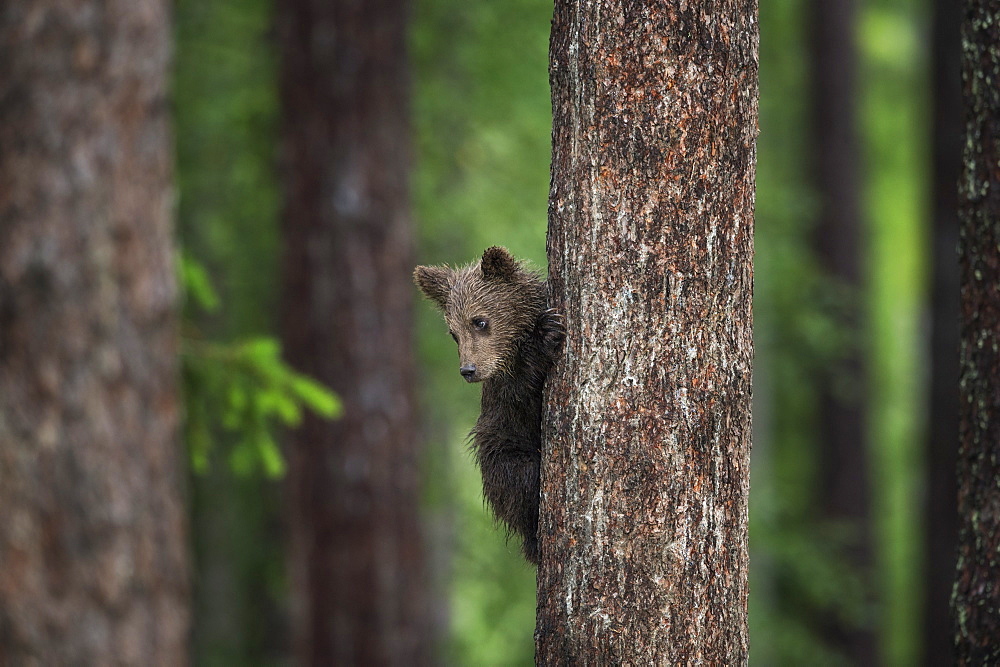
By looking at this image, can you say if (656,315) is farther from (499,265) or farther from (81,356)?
(81,356)

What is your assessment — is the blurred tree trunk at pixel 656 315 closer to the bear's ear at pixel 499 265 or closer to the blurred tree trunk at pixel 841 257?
the bear's ear at pixel 499 265

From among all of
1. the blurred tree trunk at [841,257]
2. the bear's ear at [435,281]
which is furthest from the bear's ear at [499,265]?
the blurred tree trunk at [841,257]

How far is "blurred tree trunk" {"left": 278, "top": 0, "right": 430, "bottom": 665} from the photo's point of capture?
8.38 m

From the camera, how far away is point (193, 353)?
6.12m

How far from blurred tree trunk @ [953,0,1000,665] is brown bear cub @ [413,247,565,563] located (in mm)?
1663

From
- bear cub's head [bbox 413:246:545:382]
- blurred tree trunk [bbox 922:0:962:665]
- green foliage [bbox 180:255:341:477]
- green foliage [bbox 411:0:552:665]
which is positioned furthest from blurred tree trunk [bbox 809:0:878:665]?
bear cub's head [bbox 413:246:545:382]

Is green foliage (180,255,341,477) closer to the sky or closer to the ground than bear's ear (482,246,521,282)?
closer to the ground

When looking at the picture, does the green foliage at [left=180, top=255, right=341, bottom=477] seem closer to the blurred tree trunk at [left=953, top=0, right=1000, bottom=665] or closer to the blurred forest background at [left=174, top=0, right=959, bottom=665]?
the blurred forest background at [left=174, top=0, right=959, bottom=665]

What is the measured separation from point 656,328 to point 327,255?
17.2ft

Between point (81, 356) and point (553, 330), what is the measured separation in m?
1.84

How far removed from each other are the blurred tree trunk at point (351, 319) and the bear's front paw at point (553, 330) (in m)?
4.76

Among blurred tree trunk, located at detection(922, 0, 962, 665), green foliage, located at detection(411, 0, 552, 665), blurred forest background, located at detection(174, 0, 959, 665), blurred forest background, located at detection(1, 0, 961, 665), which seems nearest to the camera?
blurred forest background, located at detection(1, 0, 961, 665)

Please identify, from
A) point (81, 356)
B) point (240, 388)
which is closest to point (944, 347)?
point (240, 388)

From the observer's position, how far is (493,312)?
439 cm
